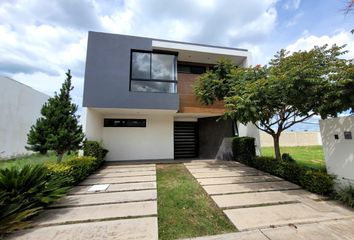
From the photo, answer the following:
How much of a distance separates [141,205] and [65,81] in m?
5.82

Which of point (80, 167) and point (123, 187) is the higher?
point (80, 167)

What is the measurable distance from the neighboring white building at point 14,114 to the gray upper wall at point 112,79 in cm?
665

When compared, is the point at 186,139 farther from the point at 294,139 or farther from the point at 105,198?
the point at 294,139

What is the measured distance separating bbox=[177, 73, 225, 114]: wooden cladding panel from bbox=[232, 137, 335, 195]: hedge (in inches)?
86.0

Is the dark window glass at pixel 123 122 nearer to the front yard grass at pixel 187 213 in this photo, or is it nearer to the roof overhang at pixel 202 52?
the roof overhang at pixel 202 52

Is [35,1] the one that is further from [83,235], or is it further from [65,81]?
[83,235]

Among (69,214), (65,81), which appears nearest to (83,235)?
(69,214)

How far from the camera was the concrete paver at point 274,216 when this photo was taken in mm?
3347

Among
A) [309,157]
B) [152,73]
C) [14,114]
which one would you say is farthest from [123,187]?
[309,157]

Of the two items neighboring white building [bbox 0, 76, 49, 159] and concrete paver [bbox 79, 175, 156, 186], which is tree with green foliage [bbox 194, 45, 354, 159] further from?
neighboring white building [bbox 0, 76, 49, 159]

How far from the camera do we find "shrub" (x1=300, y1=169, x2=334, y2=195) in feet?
15.5

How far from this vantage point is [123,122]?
35.2 feet

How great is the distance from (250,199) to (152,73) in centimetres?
701

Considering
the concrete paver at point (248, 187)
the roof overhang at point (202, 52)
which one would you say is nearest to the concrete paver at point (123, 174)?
the concrete paver at point (248, 187)
